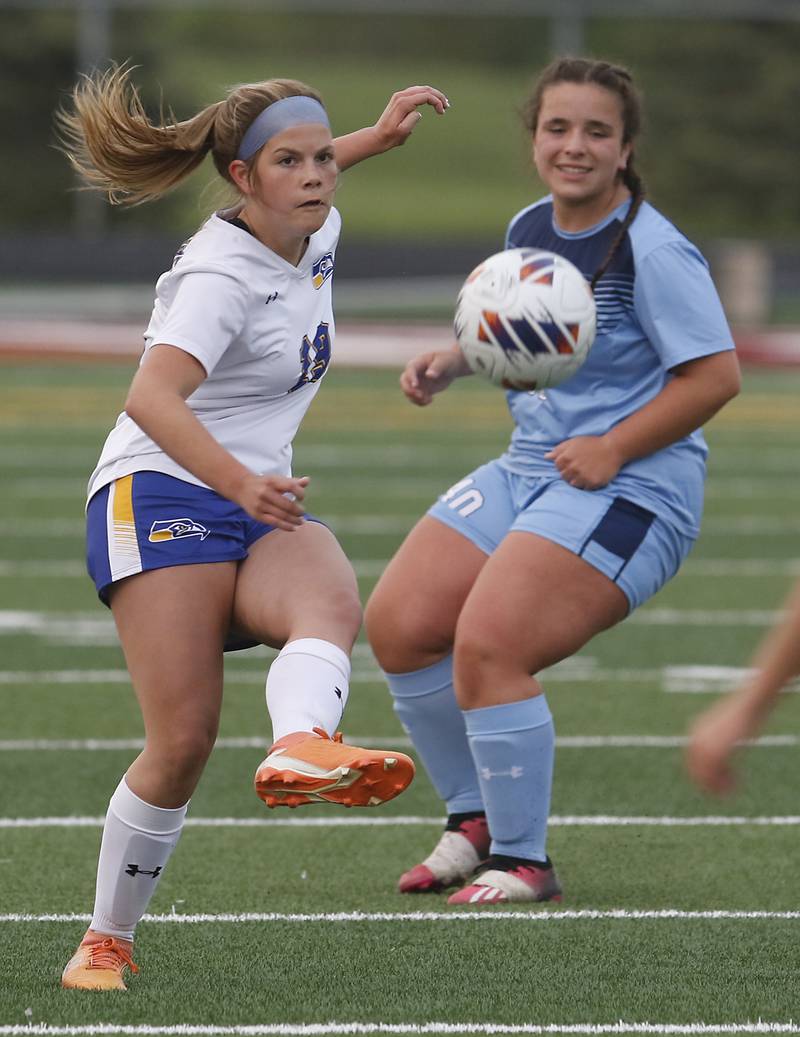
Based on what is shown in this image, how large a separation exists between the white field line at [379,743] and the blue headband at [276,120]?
3159 mm

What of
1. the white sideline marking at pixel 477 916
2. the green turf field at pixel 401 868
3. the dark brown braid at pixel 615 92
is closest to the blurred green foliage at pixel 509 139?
the green turf field at pixel 401 868

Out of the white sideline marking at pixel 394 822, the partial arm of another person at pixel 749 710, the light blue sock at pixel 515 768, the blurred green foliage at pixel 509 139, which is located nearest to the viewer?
the partial arm of another person at pixel 749 710

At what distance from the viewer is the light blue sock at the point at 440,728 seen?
213 inches

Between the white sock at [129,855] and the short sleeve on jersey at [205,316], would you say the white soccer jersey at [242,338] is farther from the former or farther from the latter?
the white sock at [129,855]

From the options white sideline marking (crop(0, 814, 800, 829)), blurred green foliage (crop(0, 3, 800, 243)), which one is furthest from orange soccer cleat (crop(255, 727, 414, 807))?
blurred green foliage (crop(0, 3, 800, 243))

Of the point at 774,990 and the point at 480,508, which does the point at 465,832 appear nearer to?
the point at 480,508

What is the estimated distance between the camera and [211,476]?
398 cm

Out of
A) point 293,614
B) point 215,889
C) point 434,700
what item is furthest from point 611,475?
point 215,889

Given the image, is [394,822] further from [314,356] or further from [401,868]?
[314,356]

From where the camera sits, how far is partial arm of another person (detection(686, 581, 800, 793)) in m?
3.12

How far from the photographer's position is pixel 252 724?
24.8 ft

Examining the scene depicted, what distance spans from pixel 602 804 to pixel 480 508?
1.41 m

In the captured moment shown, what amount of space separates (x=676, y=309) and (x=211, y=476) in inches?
59.5

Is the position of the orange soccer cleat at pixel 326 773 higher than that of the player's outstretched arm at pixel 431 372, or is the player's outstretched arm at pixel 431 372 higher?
the player's outstretched arm at pixel 431 372
